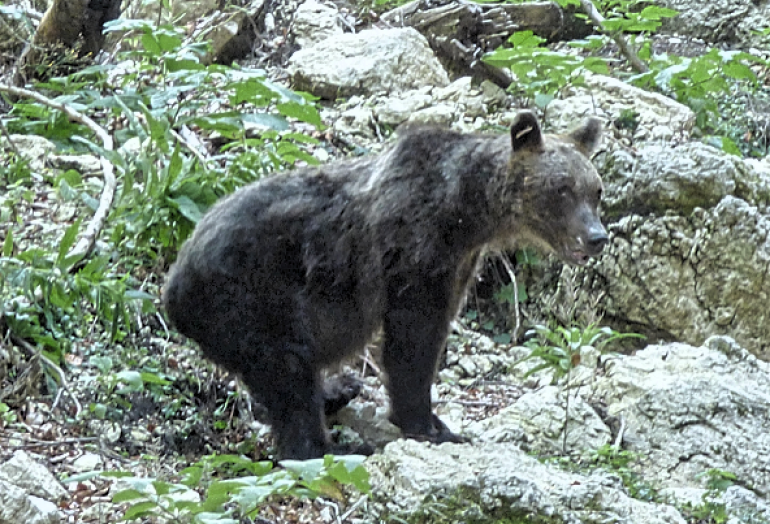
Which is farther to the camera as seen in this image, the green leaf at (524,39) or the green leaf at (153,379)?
the green leaf at (524,39)

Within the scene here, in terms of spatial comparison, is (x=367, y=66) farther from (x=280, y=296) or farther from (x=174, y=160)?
(x=280, y=296)

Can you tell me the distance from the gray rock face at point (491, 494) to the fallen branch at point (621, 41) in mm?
6559

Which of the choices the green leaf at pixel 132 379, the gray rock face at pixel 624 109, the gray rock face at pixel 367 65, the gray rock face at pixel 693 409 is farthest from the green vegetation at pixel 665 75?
the green leaf at pixel 132 379

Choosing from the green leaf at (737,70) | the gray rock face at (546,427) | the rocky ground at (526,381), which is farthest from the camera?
the green leaf at (737,70)

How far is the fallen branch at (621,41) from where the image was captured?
10.3 m

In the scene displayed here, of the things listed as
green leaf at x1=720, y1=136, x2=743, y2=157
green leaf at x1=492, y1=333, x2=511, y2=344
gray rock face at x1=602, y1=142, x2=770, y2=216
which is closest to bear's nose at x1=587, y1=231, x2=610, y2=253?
green leaf at x1=492, y1=333, x2=511, y2=344

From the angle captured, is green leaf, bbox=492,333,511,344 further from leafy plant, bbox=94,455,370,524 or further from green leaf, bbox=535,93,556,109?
leafy plant, bbox=94,455,370,524

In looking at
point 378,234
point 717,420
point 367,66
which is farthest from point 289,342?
point 367,66

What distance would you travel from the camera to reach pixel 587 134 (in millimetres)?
5918

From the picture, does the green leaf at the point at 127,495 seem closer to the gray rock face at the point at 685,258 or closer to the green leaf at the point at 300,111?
the green leaf at the point at 300,111

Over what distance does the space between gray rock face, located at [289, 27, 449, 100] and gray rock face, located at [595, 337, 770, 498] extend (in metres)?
4.13

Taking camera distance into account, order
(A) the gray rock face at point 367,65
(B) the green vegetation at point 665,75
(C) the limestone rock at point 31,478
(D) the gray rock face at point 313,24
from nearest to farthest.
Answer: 1. (C) the limestone rock at point 31,478
2. (B) the green vegetation at point 665,75
3. (A) the gray rock face at point 367,65
4. (D) the gray rock face at point 313,24

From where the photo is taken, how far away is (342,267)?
550 centimetres

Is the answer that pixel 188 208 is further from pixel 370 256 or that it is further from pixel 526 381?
pixel 526 381
